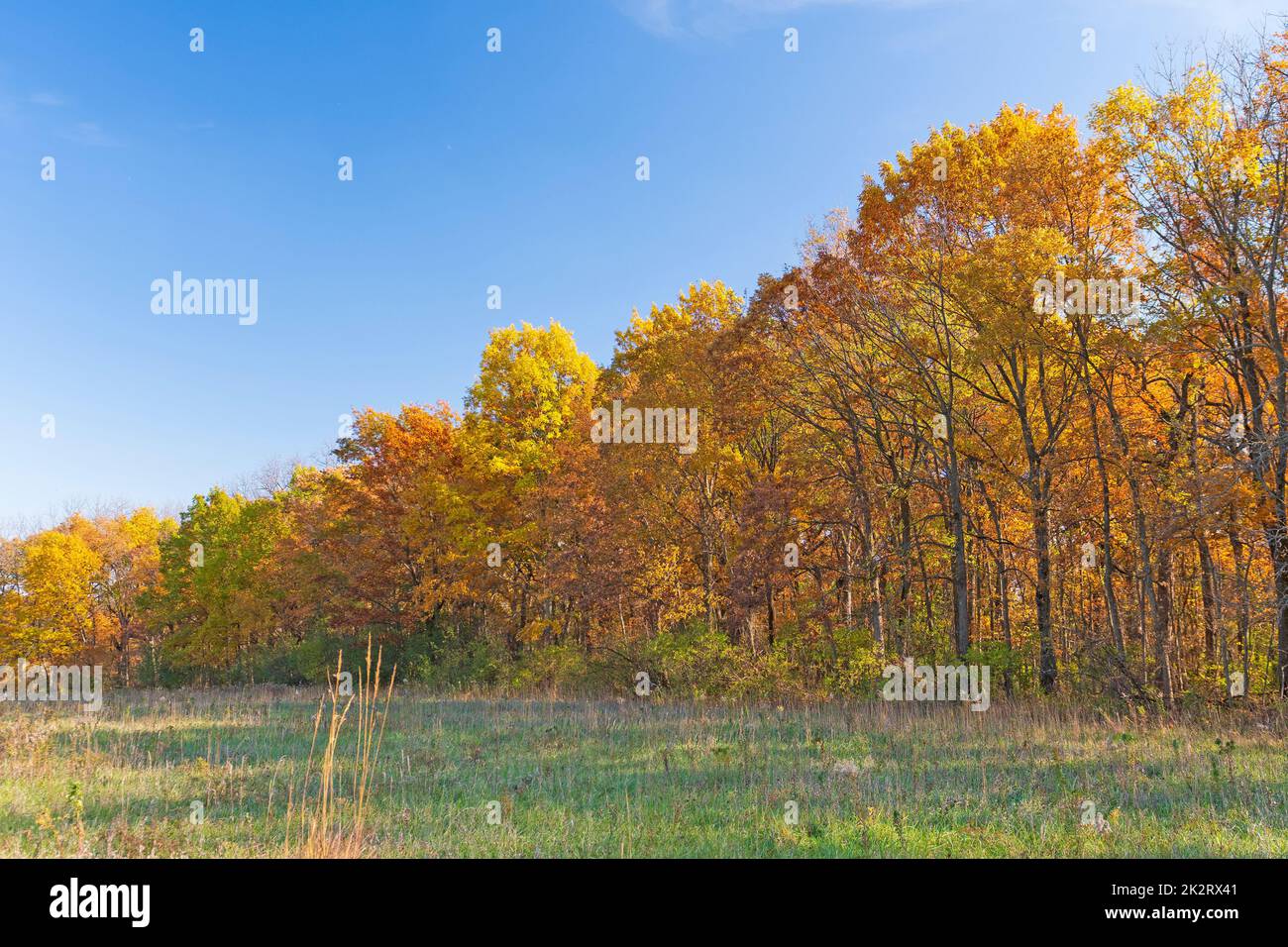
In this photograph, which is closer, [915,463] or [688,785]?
[688,785]

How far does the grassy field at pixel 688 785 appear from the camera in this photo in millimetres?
6281

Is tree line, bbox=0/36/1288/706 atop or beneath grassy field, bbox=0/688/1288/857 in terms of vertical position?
atop

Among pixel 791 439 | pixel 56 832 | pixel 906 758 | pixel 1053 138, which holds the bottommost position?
pixel 906 758

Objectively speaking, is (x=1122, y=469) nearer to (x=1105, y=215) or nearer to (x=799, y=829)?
(x=1105, y=215)

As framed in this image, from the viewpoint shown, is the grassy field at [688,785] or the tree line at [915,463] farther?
the tree line at [915,463]

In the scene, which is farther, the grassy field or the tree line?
the tree line

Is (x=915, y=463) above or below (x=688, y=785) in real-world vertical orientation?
above

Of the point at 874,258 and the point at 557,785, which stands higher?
the point at 874,258

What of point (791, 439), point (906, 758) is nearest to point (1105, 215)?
point (791, 439)

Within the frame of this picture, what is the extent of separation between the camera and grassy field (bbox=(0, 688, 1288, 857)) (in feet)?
20.6

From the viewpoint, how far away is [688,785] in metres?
9.08

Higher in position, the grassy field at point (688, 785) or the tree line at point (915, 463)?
the tree line at point (915, 463)
